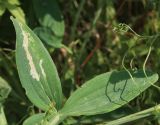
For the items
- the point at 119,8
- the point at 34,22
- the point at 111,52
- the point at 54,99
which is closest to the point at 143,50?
the point at 111,52

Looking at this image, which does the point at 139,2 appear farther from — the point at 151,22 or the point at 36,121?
the point at 36,121

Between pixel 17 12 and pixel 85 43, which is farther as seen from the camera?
pixel 85 43

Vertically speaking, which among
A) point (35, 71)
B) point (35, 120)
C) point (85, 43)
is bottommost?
point (85, 43)

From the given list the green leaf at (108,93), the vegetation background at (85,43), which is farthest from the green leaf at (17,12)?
the green leaf at (108,93)

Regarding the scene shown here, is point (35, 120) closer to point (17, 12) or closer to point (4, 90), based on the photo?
point (4, 90)

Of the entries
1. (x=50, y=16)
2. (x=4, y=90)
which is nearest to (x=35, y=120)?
(x=4, y=90)

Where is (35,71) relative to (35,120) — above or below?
above
